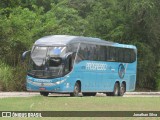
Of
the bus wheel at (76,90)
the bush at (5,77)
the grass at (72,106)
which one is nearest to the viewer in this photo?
the grass at (72,106)

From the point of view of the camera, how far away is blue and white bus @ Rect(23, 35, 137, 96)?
96.7 ft

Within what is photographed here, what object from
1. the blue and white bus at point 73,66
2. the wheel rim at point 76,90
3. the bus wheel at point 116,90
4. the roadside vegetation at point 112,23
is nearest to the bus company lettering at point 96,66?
the blue and white bus at point 73,66

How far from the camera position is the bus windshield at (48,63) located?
2942 centimetres

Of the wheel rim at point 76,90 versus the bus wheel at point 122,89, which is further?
Answer: the bus wheel at point 122,89

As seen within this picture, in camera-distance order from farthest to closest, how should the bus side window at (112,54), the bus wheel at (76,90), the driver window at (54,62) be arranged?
the bus side window at (112,54) < the bus wheel at (76,90) < the driver window at (54,62)

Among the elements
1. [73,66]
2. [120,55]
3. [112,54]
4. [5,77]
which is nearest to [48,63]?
[73,66]

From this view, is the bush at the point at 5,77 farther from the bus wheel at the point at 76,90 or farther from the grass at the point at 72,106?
the grass at the point at 72,106

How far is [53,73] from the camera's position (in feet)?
96.7

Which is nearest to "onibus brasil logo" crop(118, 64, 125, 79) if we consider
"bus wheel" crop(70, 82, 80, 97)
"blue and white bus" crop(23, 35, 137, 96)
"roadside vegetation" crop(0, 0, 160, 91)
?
"blue and white bus" crop(23, 35, 137, 96)

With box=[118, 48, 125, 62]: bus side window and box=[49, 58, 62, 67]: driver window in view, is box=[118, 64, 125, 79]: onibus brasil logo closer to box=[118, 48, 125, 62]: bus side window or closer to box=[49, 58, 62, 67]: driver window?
box=[118, 48, 125, 62]: bus side window

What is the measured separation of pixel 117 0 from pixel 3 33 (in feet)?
46.8

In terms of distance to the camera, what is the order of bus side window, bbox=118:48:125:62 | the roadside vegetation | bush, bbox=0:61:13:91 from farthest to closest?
the roadside vegetation < bus side window, bbox=118:48:125:62 < bush, bbox=0:61:13:91

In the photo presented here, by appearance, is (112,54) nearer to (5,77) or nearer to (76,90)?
(76,90)

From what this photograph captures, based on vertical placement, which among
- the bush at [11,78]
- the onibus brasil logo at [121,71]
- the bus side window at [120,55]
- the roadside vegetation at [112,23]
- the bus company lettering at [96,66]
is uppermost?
the roadside vegetation at [112,23]
